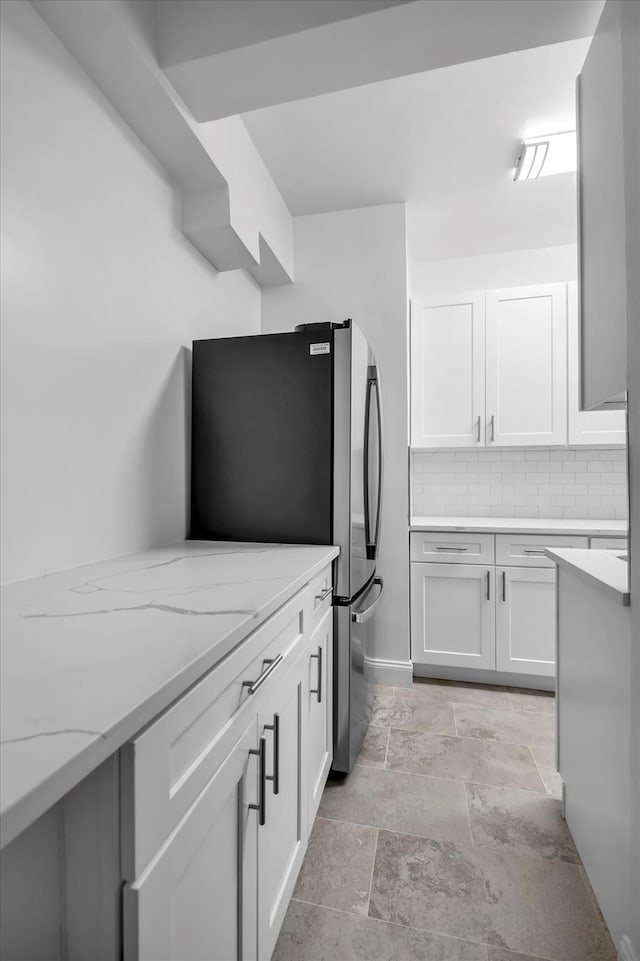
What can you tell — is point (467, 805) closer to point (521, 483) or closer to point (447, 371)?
point (521, 483)

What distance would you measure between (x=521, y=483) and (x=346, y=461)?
198 cm

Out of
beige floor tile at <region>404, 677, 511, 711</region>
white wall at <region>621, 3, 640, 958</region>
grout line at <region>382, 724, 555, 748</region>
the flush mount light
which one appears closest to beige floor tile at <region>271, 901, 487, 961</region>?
white wall at <region>621, 3, 640, 958</region>

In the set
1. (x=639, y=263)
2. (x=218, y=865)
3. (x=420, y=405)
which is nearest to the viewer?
(x=218, y=865)

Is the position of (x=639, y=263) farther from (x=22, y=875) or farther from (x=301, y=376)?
(x=22, y=875)

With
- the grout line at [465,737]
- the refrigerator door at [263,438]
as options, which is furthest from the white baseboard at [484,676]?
the refrigerator door at [263,438]

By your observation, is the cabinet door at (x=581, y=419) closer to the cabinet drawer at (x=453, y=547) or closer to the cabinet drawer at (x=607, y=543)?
the cabinet drawer at (x=607, y=543)

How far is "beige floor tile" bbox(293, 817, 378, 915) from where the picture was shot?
1322mm

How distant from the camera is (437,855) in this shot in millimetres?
1483

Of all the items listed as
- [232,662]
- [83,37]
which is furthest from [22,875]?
[83,37]

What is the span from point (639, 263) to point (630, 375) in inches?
9.5

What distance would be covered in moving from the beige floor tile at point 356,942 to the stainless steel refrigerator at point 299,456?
58 cm

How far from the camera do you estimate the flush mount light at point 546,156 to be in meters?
2.20

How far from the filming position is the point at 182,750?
659mm

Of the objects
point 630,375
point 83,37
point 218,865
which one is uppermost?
point 83,37
